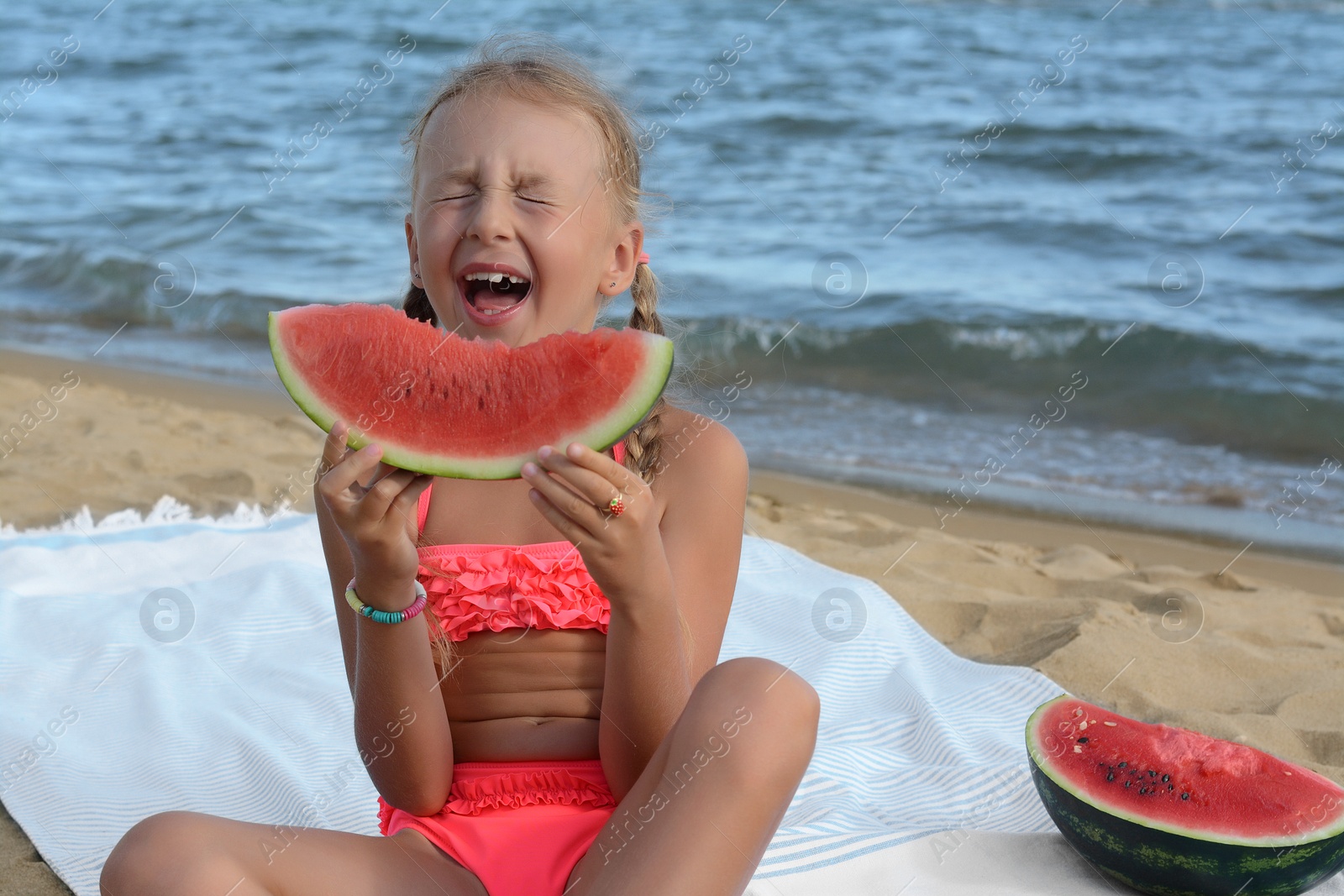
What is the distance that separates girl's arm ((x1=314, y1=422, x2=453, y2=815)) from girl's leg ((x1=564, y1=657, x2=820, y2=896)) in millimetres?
412

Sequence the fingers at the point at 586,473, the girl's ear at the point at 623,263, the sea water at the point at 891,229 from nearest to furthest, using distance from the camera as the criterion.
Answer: the fingers at the point at 586,473
the girl's ear at the point at 623,263
the sea water at the point at 891,229

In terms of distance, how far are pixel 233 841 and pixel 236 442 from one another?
4416 millimetres

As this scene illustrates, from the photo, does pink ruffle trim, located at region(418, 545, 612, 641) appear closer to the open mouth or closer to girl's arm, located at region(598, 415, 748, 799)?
girl's arm, located at region(598, 415, 748, 799)

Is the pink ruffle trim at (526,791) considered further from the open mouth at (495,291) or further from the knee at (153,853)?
the open mouth at (495,291)

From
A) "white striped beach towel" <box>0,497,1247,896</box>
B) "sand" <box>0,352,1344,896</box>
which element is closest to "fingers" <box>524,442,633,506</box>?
"white striped beach towel" <box>0,497,1247,896</box>

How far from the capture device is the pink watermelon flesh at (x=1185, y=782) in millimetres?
2258

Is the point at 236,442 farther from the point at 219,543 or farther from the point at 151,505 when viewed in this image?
the point at 219,543

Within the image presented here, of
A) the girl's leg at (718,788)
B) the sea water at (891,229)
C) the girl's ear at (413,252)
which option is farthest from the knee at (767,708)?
the sea water at (891,229)

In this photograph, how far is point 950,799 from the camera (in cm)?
290

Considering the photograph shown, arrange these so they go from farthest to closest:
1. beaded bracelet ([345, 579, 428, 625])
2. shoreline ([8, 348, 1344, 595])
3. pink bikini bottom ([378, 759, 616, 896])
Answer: shoreline ([8, 348, 1344, 595])
pink bikini bottom ([378, 759, 616, 896])
beaded bracelet ([345, 579, 428, 625])

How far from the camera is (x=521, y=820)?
211cm

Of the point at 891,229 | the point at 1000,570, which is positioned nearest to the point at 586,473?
the point at 1000,570

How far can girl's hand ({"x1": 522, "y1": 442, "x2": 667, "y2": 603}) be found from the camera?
1.68m

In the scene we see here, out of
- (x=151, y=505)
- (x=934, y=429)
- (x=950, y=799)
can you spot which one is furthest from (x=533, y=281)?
(x=934, y=429)
